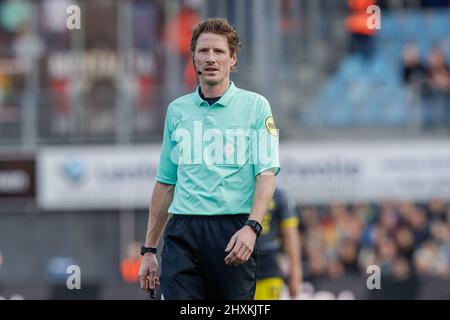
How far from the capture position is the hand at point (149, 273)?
6.52m

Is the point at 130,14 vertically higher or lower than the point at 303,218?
higher

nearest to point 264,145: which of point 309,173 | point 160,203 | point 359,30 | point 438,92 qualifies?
point 160,203

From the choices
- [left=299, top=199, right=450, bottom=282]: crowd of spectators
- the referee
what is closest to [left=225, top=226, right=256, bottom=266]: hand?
the referee

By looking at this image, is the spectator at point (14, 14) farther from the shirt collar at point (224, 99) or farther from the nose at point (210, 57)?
the nose at point (210, 57)

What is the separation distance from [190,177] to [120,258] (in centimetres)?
1413

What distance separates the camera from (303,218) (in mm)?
19922

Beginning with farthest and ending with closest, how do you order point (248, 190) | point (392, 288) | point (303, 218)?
1. point (303, 218)
2. point (392, 288)
3. point (248, 190)

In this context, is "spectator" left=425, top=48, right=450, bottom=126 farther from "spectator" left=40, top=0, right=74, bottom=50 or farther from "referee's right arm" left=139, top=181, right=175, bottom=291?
"referee's right arm" left=139, top=181, right=175, bottom=291

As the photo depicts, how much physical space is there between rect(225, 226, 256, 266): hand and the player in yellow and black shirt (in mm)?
→ 3750

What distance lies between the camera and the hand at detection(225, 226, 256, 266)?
613cm

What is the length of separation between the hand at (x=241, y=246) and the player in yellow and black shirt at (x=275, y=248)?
375 cm

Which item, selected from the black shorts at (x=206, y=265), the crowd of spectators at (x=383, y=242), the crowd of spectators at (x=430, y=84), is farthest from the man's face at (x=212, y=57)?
the crowd of spectators at (x=430, y=84)

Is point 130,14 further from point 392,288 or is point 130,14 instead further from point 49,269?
point 392,288
